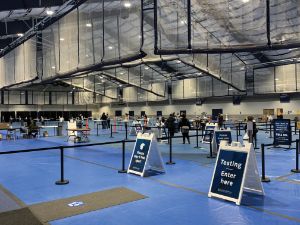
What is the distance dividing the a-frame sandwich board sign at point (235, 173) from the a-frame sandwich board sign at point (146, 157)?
2.49 meters

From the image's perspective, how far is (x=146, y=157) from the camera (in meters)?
8.07

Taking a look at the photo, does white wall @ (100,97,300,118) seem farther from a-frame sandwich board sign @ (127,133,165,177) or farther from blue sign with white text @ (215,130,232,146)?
a-frame sandwich board sign @ (127,133,165,177)

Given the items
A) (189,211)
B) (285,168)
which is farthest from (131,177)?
(285,168)

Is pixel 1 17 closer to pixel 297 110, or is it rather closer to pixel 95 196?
pixel 95 196

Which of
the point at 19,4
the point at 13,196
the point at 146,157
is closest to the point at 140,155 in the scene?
the point at 146,157

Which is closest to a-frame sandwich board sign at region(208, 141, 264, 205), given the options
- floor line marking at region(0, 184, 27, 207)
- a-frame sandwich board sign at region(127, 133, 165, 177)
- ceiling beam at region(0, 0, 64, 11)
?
a-frame sandwich board sign at region(127, 133, 165, 177)

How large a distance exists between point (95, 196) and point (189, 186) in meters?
2.25

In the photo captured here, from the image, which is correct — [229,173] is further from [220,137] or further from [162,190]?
[220,137]

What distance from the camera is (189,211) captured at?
516cm

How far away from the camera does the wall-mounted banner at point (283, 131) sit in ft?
42.0

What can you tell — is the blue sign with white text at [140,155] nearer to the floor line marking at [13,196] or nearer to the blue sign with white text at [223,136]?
the floor line marking at [13,196]

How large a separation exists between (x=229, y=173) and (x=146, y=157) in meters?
2.81

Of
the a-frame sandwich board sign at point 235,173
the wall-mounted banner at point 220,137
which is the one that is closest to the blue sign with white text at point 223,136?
the wall-mounted banner at point 220,137

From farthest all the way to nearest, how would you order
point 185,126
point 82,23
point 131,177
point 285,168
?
point 185,126 < point 82,23 < point 285,168 < point 131,177
